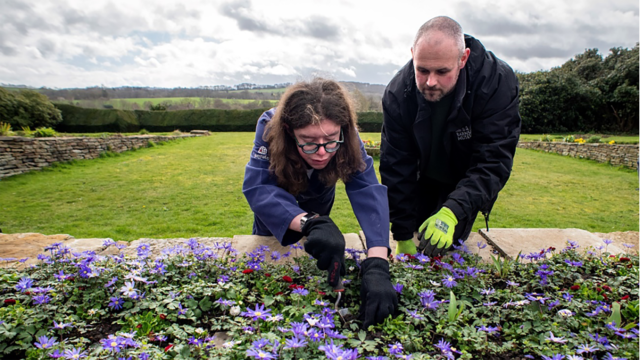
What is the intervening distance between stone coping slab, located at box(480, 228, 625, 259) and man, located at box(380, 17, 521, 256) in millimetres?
238

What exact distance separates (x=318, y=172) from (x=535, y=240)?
1791 millimetres

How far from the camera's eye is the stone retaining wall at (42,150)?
738 centimetres

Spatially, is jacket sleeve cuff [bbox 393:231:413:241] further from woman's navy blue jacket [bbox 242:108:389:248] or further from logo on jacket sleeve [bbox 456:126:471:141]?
logo on jacket sleeve [bbox 456:126:471:141]

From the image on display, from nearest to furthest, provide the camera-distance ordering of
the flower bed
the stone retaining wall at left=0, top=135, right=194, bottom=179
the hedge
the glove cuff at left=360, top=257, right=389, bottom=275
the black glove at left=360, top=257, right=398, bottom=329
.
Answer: the flower bed < the black glove at left=360, top=257, right=398, bottom=329 < the glove cuff at left=360, top=257, right=389, bottom=275 < the stone retaining wall at left=0, top=135, right=194, bottom=179 < the hedge

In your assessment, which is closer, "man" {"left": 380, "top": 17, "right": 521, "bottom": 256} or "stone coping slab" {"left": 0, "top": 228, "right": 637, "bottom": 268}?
"man" {"left": 380, "top": 17, "right": 521, "bottom": 256}

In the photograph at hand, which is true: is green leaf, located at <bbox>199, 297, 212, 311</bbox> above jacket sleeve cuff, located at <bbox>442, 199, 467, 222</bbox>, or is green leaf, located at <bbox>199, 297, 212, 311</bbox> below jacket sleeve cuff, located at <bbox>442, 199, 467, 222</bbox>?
below

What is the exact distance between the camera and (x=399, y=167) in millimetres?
2785

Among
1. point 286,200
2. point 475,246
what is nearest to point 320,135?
point 286,200

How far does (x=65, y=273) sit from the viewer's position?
175cm

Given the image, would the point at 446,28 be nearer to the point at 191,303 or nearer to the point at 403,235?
the point at 403,235

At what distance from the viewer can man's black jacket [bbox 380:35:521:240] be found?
2340mm

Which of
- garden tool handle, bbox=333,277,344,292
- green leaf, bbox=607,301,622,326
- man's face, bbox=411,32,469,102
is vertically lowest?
garden tool handle, bbox=333,277,344,292

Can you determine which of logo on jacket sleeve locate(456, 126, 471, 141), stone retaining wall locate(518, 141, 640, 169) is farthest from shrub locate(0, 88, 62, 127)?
stone retaining wall locate(518, 141, 640, 169)

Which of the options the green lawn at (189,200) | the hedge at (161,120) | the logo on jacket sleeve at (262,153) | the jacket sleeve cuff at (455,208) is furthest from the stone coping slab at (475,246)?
the hedge at (161,120)
